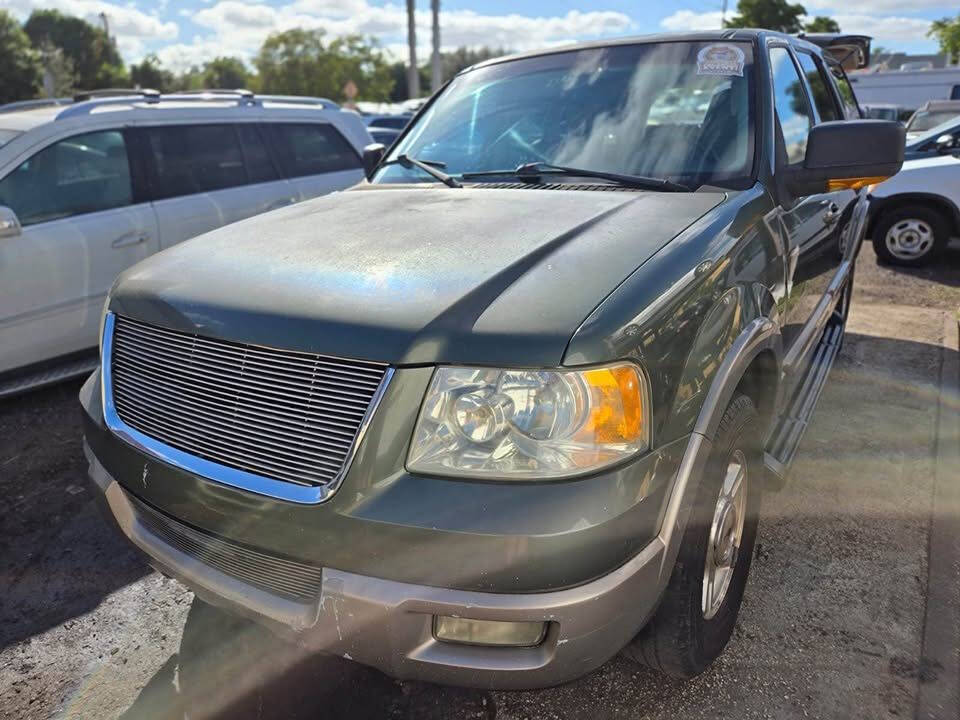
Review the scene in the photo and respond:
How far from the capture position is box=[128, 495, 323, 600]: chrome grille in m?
1.79

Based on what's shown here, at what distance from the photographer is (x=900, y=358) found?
5.26 metres

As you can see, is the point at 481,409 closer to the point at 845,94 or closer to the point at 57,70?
the point at 845,94

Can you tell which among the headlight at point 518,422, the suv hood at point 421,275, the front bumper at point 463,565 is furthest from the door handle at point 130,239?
the headlight at point 518,422

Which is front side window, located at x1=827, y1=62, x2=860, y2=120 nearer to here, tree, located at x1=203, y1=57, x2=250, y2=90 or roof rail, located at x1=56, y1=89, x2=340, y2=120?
roof rail, located at x1=56, y1=89, x2=340, y2=120

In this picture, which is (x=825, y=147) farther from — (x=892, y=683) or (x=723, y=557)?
(x=892, y=683)

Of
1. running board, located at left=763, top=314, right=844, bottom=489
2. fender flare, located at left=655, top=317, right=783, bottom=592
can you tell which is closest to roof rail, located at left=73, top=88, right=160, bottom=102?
running board, located at left=763, top=314, right=844, bottom=489

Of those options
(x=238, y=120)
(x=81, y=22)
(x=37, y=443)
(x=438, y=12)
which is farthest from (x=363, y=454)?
(x=81, y=22)

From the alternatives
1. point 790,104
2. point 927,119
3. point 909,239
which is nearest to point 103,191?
point 790,104

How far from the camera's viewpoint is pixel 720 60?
2881 millimetres

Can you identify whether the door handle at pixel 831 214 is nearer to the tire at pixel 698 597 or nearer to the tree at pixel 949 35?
the tire at pixel 698 597

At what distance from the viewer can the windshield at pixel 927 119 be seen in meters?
12.6

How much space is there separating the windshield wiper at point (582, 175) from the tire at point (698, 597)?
2.68 ft

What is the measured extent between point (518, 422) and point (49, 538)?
8.65 ft

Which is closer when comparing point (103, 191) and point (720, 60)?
point (720, 60)
